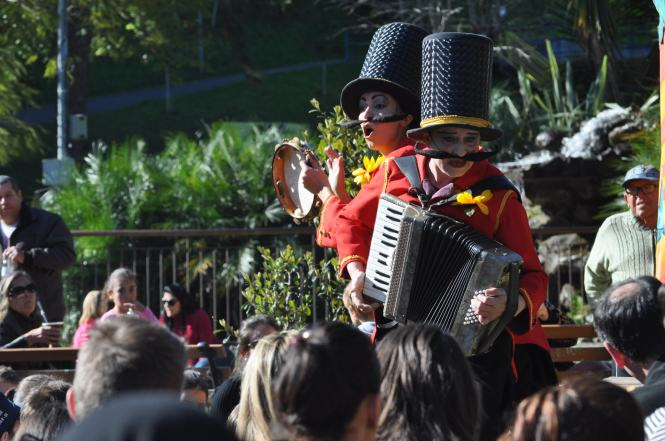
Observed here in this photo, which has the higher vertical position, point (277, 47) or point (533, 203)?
point (277, 47)

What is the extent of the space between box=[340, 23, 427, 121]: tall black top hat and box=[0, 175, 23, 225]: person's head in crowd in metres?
3.92

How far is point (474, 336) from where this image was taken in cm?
437

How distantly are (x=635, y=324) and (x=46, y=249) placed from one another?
577cm

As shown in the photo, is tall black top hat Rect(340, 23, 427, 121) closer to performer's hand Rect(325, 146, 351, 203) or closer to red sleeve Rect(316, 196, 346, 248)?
performer's hand Rect(325, 146, 351, 203)

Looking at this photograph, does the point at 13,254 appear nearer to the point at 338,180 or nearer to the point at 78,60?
the point at 338,180

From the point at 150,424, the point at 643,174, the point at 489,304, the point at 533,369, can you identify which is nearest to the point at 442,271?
the point at 489,304

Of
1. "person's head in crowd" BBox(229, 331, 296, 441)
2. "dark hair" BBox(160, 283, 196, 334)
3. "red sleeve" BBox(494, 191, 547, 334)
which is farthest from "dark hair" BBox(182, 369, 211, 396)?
"dark hair" BBox(160, 283, 196, 334)

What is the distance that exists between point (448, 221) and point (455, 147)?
34cm

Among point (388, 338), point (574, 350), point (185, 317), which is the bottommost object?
point (185, 317)

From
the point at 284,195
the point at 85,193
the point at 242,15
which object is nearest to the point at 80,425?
the point at 284,195

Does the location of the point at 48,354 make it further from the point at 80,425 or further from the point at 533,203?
the point at 533,203

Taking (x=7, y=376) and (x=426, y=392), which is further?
(x=7, y=376)

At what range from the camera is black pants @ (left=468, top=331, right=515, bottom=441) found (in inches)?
175

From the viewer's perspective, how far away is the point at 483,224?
459 centimetres
